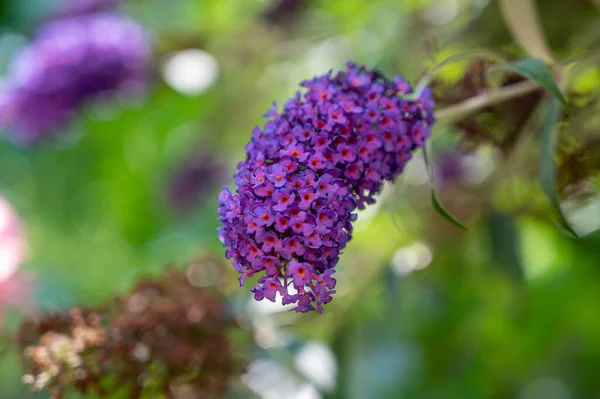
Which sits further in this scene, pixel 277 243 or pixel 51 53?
pixel 51 53

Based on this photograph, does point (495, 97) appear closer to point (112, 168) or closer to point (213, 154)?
point (213, 154)

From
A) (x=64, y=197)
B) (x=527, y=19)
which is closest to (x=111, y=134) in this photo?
(x=64, y=197)

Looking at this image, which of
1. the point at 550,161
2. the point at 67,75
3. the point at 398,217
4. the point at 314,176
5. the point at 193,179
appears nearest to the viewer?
the point at 314,176

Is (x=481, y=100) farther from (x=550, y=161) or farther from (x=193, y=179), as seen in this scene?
(x=193, y=179)

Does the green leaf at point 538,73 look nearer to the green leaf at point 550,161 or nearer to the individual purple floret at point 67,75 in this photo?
the green leaf at point 550,161

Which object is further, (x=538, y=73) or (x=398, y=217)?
(x=398, y=217)

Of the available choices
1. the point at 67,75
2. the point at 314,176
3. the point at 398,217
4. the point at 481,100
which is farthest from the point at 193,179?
the point at 314,176
